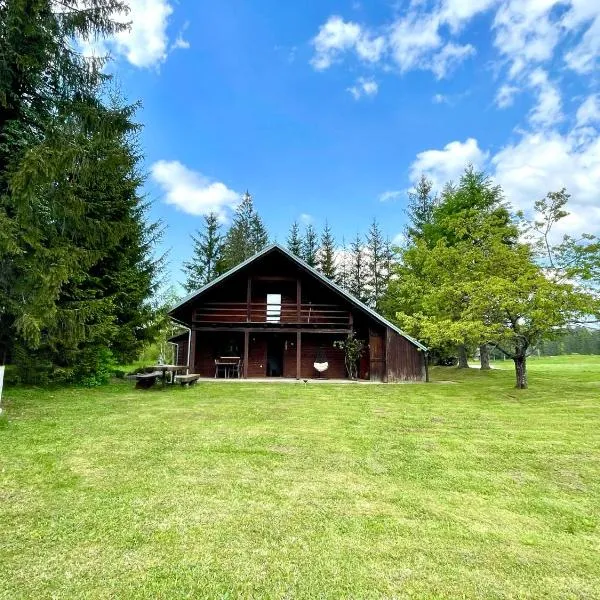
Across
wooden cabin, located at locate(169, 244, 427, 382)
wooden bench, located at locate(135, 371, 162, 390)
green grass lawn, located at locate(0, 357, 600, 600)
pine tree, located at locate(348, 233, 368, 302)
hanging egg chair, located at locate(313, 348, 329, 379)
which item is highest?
pine tree, located at locate(348, 233, 368, 302)

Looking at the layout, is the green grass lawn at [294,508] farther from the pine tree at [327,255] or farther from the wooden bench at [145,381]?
the pine tree at [327,255]

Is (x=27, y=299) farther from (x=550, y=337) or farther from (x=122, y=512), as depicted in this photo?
(x=550, y=337)

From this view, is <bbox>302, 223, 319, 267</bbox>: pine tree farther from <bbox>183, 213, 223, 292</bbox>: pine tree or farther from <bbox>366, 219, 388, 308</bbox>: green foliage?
<bbox>183, 213, 223, 292</bbox>: pine tree

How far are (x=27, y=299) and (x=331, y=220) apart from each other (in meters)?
28.9

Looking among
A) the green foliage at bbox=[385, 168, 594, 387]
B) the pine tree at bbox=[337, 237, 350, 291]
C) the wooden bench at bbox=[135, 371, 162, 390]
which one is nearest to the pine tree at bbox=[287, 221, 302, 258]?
the pine tree at bbox=[337, 237, 350, 291]

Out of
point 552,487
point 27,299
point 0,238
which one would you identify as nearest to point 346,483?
point 552,487

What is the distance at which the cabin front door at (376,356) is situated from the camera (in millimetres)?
16953

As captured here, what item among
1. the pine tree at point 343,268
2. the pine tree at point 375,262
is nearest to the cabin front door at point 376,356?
the pine tree at point 375,262

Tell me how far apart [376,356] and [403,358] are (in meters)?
1.13

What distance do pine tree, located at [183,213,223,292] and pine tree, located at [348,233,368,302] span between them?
11.3m

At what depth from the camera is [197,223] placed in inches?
1293

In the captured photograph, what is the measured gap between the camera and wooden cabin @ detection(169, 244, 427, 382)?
54.6ft

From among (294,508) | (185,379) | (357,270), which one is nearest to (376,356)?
(185,379)

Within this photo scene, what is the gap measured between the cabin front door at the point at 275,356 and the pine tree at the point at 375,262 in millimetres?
15492
